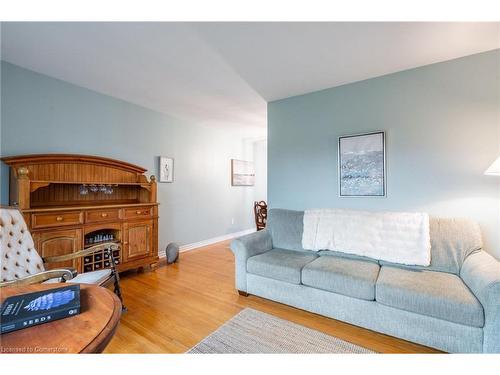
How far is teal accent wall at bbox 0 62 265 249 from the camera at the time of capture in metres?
2.31

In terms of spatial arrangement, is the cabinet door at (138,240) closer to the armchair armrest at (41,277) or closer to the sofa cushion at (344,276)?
the armchair armrest at (41,277)

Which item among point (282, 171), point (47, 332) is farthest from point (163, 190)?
point (47, 332)

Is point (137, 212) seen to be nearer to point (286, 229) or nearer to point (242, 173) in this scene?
point (286, 229)

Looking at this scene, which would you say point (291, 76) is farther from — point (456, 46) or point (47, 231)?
point (47, 231)

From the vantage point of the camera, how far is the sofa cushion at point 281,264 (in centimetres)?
202

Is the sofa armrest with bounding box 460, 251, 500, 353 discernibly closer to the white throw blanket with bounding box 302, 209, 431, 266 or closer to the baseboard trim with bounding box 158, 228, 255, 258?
the white throw blanket with bounding box 302, 209, 431, 266

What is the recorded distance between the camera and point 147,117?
11.4 ft

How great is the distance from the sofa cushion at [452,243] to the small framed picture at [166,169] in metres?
3.35

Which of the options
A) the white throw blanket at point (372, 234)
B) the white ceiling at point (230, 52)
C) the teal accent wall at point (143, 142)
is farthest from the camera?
the teal accent wall at point (143, 142)

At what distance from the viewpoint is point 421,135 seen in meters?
2.24

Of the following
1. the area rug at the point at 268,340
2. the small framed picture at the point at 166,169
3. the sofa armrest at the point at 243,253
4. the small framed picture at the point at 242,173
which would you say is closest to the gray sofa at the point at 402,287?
the sofa armrest at the point at 243,253

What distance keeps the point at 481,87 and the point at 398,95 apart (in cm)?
62
